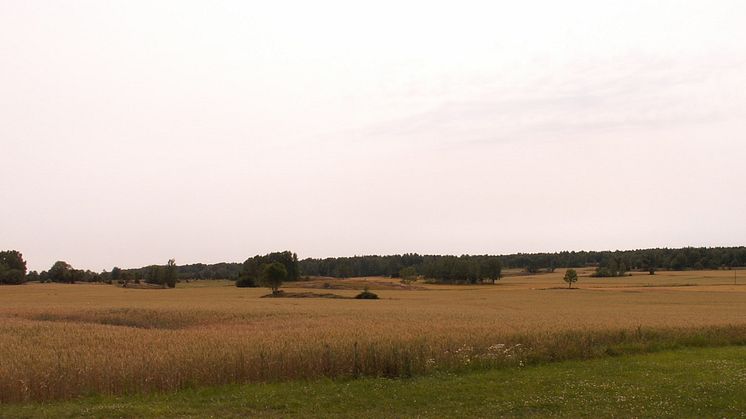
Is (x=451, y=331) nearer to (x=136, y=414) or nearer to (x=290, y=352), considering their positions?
(x=290, y=352)

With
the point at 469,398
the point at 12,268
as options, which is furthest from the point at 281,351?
the point at 12,268

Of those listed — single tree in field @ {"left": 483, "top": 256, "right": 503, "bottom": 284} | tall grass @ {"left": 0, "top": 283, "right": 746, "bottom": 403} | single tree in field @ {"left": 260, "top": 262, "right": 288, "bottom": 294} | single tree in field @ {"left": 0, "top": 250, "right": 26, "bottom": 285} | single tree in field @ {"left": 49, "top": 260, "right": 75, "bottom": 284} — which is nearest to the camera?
tall grass @ {"left": 0, "top": 283, "right": 746, "bottom": 403}

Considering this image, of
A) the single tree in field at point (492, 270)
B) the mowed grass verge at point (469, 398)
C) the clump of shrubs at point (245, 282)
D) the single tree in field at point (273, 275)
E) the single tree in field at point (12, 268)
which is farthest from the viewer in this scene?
the single tree in field at point (492, 270)

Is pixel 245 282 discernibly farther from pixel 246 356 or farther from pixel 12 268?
pixel 246 356

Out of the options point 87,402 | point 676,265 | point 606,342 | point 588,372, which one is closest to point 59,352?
point 87,402

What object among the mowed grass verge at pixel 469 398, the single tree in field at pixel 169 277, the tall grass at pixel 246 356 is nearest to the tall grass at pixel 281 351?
the tall grass at pixel 246 356

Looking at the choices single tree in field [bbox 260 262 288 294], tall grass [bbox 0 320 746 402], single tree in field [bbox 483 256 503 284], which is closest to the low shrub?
single tree in field [bbox 260 262 288 294]

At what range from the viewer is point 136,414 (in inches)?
500

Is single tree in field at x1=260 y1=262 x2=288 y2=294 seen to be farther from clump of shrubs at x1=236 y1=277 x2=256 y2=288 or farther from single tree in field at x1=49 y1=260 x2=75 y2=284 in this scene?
single tree in field at x1=49 y1=260 x2=75 y2=284

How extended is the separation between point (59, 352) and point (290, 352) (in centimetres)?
894

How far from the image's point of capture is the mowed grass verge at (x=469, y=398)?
12.9 meters

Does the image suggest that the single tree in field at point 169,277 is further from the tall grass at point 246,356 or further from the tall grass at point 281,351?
the tall grass at point 246,356

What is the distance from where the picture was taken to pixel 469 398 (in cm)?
1445

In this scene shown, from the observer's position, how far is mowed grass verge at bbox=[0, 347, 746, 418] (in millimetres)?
12938
